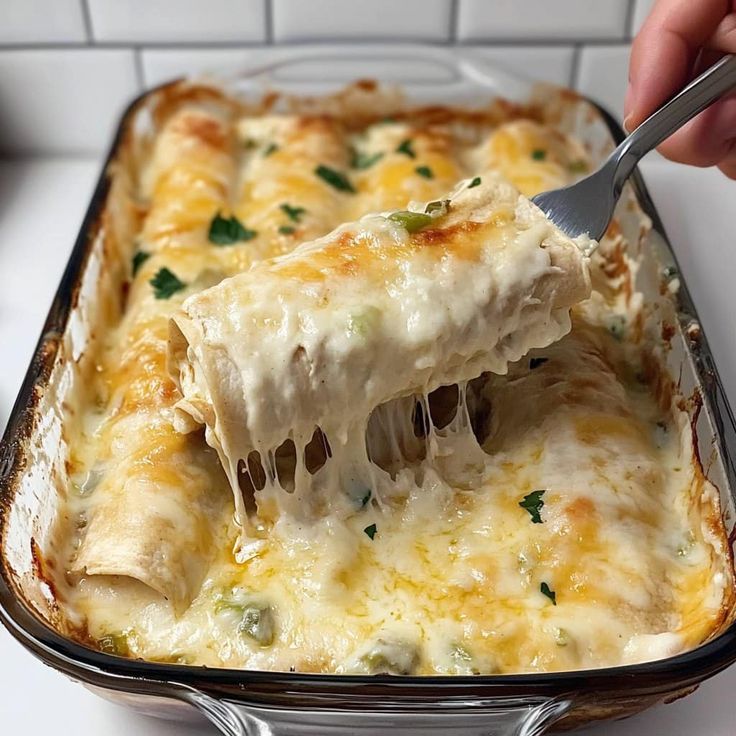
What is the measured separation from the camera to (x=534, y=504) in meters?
1.33

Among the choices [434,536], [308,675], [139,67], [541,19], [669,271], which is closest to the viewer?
[308,675]

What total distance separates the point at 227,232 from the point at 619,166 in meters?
0.77

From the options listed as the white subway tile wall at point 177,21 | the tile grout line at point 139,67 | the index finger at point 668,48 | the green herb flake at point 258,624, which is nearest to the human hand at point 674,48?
the index finger at point 668,48

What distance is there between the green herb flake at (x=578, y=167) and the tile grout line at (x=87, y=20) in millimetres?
1179

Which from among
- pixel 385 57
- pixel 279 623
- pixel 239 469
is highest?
pixel 385 57

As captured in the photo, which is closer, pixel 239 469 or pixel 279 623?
pixel 279 623

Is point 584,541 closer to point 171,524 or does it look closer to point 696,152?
point 171,524

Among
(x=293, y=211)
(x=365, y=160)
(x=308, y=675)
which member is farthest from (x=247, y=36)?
(x=308, y=675)

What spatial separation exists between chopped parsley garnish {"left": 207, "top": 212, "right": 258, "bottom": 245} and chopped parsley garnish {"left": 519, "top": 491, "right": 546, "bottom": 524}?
82cm

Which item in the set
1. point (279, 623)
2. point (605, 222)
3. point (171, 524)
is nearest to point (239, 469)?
point (171, 524)

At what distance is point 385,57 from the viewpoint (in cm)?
228

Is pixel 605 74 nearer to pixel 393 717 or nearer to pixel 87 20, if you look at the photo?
pixel 87 20

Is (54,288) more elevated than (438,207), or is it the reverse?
(438,207)

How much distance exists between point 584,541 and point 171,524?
1.80 feet
